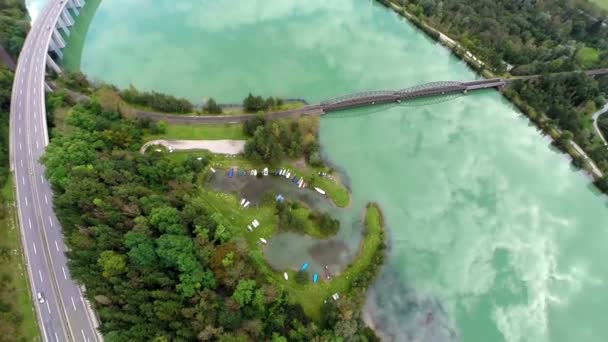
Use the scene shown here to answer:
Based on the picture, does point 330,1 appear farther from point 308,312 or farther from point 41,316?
point 41,316

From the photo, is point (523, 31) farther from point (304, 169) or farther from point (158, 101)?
point (158, 101)

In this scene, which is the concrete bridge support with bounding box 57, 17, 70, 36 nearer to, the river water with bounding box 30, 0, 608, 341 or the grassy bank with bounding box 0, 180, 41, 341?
the river water with bounding box 30, 0, 608, 341

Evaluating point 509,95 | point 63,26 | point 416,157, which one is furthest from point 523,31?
point 63,26

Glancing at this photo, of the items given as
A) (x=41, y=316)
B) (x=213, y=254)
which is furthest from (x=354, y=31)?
(x=41, y=316)

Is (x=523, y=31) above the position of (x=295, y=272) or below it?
above

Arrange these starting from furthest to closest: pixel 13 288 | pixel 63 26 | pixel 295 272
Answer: pixel 63 26 → pixel 295 272 → pixel 13 288

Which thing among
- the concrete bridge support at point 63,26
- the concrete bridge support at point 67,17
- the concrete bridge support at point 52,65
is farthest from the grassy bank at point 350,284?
the concrete bridge support at point 67,17
